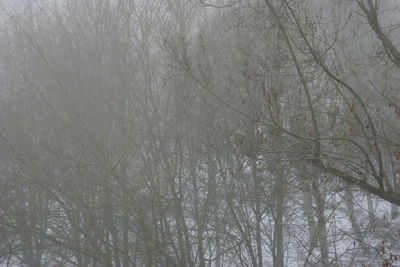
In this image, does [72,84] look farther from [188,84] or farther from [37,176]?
[188,84]

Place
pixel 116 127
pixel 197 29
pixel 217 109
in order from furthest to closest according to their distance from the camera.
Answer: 1. pixel 197 29
2. pixel 217 109
3. pixel 116 127

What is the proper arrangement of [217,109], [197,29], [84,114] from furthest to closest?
[197,29], [217,109], [84,114]

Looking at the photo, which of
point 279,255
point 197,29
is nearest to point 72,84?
point 197,29

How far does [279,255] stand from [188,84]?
11.0 feet

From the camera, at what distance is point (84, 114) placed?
671 centimetres

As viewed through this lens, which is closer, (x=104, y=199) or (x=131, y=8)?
(x=104, y=199)

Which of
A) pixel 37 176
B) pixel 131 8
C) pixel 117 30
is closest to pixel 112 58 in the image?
pixel 117 30

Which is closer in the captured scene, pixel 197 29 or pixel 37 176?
pixel 37 176

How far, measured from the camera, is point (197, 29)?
9414mm

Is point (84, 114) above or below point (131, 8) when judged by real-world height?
below

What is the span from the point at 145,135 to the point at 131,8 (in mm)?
2375

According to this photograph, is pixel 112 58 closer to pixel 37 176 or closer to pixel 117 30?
pixel 117 30

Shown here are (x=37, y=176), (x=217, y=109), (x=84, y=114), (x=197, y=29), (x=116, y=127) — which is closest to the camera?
(x=37, y=176)

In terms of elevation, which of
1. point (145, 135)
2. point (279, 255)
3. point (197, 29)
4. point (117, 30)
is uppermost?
point (197, 29)
